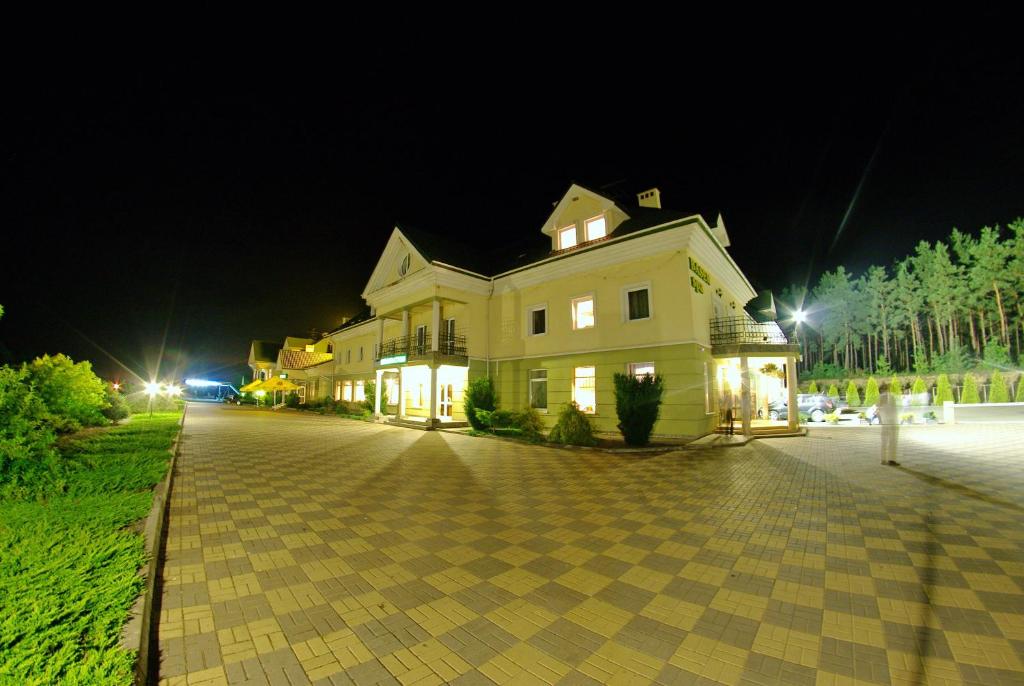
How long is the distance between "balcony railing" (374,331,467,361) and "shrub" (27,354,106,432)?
1126 centimetres

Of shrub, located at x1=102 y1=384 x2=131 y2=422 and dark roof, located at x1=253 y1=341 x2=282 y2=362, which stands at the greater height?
dark roof, located at x1=253 y1=341 x2=282 y2=362

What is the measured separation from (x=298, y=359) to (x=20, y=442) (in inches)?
1657

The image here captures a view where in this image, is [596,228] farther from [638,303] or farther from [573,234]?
[638,303]

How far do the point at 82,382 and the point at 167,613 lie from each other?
1625 centimetres

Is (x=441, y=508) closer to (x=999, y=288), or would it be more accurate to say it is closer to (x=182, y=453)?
(x=182, y=453)

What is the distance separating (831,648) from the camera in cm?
292

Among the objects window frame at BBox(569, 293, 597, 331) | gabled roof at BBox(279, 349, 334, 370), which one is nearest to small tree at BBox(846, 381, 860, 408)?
window frame at BBox(569, 293, 597, 331)

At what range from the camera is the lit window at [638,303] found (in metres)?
15.0

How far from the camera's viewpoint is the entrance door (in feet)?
66.8

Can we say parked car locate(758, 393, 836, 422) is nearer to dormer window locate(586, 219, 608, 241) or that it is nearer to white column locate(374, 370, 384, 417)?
dormer window locate(586, 219, 608, 241)

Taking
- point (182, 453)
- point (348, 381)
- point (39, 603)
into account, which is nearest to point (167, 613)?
point (39, 603)

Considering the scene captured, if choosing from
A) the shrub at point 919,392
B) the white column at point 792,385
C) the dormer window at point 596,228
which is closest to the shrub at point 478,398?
the dormer window at point 596,228

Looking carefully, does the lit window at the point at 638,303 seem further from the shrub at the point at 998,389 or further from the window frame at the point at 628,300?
the shrub at the point at 998,389

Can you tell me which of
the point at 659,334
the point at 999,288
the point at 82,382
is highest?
the point at 999,288
